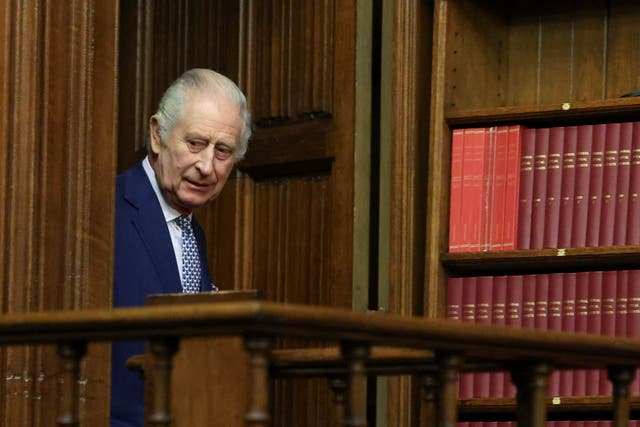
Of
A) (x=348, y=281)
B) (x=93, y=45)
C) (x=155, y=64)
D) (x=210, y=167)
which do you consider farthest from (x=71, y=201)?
(x=155, y=64)

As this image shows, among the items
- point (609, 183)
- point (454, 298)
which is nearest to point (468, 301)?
point (454, 298)

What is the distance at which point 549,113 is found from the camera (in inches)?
164

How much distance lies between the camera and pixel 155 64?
4805 mm

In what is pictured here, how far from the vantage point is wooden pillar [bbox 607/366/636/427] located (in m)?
2.30

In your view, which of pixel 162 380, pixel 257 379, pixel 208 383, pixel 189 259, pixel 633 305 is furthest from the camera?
pixel 633 305

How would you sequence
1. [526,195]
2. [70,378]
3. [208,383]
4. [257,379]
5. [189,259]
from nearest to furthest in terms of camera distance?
1. [257,379]
2. [70,378]
3. [208,383]
4. [189,259]
5. [526,195]

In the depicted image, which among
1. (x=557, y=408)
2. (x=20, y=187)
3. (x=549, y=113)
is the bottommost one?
(x=557, y=408)

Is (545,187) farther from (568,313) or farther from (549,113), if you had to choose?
(568,313)

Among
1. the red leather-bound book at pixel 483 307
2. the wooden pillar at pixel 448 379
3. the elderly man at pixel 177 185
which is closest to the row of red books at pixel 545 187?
the red leather-bound book at pixel 483 307

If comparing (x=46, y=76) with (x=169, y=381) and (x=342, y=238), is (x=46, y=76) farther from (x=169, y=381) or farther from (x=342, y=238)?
(x=342, y=238)

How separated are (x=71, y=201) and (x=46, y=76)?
0.77ft

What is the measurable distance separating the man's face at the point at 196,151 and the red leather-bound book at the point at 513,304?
2.77 feet

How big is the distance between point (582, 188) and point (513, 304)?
14.1 inches

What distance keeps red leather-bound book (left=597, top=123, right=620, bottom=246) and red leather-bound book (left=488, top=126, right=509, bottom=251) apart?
0.26m
